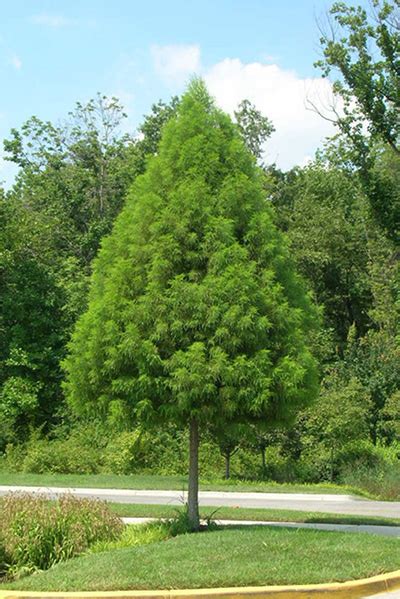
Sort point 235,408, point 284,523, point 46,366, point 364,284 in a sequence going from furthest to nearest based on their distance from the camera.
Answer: point 364,284 < point 46,366 < point 284,523 < point 235,408

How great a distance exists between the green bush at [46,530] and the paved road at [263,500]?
7063 mm

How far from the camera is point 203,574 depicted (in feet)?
29.1

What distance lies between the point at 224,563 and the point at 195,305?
143 inches

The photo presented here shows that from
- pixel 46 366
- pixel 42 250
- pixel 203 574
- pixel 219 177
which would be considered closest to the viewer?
pixel 203 574

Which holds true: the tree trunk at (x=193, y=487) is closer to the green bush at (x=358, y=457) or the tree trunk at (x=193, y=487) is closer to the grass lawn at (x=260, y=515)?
the grass lawn at (x=260, y=515)

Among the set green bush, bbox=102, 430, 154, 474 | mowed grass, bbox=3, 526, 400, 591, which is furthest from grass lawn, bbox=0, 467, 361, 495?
mowed grass, bbox=3, 526, 400, 591

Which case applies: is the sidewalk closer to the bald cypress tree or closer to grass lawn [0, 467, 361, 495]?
the bald cypress tree

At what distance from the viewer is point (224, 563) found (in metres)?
9.31

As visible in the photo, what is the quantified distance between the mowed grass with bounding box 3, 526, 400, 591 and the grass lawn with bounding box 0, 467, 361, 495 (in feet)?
35.3

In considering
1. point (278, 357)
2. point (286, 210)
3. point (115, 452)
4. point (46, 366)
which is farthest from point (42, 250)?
point (278, 357)

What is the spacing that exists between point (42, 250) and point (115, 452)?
36.8 feet

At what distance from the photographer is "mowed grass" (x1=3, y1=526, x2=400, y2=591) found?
343 inches

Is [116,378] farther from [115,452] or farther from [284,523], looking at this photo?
[115,452]

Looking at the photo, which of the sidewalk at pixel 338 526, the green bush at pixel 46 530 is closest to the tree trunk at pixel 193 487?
the green bush at pixel 46 530
